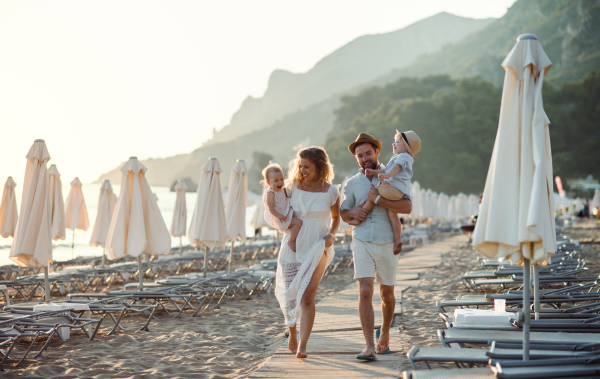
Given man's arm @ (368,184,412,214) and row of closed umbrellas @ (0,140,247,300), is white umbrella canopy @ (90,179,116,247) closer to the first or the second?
row of closed umbrellas @ (0,140,247,300)

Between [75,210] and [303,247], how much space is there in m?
10.6

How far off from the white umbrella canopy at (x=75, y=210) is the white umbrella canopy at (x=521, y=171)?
39.2 feet

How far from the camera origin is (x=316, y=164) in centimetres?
375

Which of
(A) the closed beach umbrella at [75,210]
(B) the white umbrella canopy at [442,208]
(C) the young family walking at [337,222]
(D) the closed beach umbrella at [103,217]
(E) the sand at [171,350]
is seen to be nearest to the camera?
(C) the young family walking at [337,222]

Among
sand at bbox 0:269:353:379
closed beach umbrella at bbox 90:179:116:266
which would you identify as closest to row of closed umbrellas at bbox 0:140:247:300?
sand at bbox 0:269:353:379

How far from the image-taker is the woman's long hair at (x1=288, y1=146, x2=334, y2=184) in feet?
12.2

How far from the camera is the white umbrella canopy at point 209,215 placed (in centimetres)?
765

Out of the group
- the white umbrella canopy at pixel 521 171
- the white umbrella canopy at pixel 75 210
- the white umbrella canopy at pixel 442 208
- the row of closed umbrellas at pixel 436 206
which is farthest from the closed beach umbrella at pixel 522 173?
the white umbrella canopy at pixel 442 208

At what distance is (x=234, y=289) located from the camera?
798 centimetres

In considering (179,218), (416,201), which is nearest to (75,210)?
(179,218)

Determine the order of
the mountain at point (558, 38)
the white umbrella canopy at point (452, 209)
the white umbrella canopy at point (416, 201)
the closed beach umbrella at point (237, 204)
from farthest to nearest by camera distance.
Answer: the mountain at point (558, 38) < the white umbrella canopy at point (452, 209) < the white umbrella canopy at point (416, 201) < the closed beach umbrella at point (237, 204)

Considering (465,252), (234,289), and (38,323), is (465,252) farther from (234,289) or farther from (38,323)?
(38,323)

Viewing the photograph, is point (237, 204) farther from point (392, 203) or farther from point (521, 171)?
point (521, 171)

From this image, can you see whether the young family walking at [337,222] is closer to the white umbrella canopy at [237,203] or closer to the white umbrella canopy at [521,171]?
the white umbrella canopy at [521,171]
